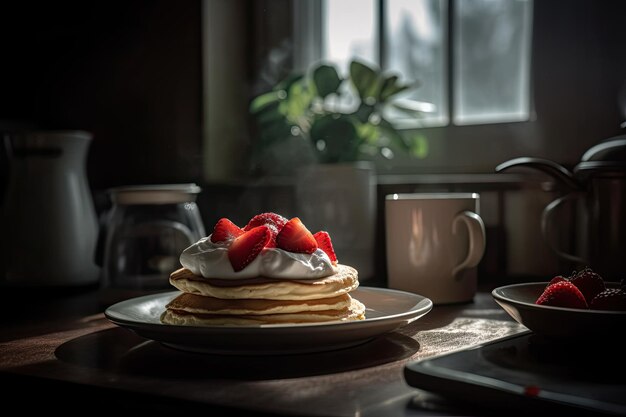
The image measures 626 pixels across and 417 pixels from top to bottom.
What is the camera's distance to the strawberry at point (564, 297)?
778 mm

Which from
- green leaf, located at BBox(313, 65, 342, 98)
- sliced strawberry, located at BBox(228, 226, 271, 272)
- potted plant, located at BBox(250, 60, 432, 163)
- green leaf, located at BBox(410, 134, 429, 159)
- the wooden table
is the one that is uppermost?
green leaf, located at BBox(313, 65, 342, 98)

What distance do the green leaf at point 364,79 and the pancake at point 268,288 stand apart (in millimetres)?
754

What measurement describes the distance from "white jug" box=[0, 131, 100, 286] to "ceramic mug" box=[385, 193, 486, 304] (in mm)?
709

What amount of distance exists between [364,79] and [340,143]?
0.54 feet

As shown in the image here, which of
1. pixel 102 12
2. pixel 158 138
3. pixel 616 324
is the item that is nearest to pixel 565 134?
pixel 616 324

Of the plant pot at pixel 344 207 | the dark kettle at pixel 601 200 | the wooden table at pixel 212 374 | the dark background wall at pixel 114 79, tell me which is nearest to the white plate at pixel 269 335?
the wooden table at pixel 212 374

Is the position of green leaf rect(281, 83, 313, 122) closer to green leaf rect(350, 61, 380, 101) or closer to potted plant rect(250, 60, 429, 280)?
potted plant rect(250, 60, 429, 280)

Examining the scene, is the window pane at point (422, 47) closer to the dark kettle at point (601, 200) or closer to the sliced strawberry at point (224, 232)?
the dark kettle at point (601, 200)

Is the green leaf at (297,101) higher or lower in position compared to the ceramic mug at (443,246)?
higher

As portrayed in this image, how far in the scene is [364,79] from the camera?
152cm

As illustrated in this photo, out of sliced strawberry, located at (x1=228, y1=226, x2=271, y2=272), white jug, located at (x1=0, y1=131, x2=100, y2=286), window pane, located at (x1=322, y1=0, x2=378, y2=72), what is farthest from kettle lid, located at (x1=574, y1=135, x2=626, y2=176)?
white jug, located at (x1=0, y1=131, x2=100, y2=286)

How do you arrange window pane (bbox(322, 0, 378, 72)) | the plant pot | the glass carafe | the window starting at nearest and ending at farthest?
the glass carafe, the plant pot, the window, window pane (bbox(322, 0, 378, 72))

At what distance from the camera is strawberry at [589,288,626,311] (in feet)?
2.49

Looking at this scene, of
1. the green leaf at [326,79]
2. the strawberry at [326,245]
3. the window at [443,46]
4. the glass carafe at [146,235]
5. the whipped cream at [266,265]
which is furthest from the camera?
the window at [443,46]
